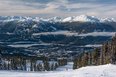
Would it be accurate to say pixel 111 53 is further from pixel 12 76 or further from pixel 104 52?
pixel 12 76

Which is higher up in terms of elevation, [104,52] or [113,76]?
[113,76]

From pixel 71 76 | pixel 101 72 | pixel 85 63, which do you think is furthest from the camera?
pixel 85 63

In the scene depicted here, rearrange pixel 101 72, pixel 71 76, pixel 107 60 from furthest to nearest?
pixel 107 60, pixel 101 72, pixel 71 76

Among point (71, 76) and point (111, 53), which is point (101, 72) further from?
point (111, 53)

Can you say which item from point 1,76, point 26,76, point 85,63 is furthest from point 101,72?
point 85,63

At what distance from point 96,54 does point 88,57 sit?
4720 mm

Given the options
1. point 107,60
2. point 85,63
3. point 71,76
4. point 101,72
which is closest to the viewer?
point 71,76

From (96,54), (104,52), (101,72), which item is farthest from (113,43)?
(101,72)

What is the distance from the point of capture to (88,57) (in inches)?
6417

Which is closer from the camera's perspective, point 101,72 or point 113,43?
point 101,72

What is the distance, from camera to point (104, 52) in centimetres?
14350

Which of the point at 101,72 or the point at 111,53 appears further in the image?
the point at 111,53

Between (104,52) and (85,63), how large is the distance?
58.6 feet

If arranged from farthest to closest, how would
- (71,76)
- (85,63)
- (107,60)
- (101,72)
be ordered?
(85,63) → (107,60) → (101,72) → (71,76)
